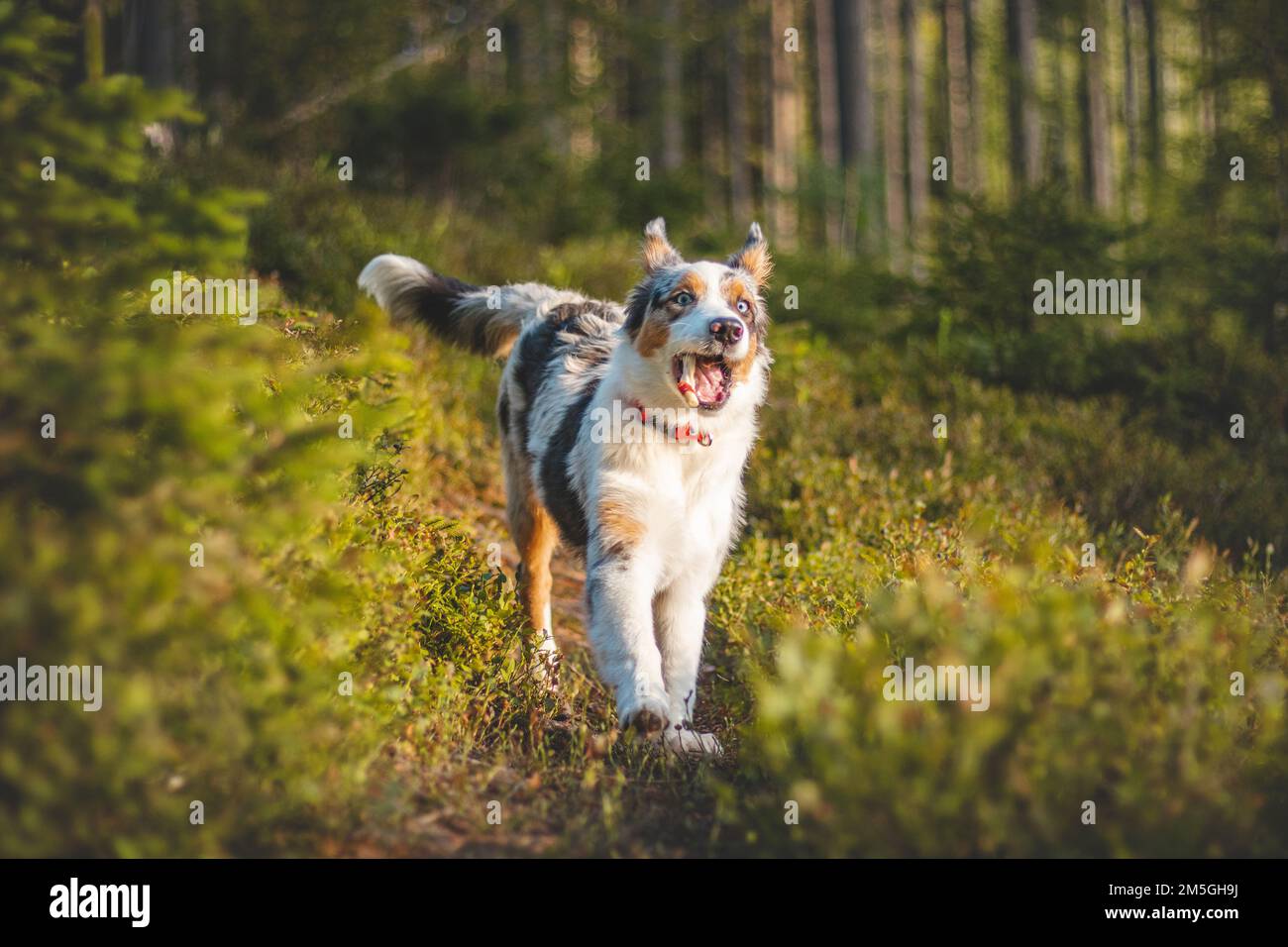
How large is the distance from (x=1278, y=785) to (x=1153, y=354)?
22.3 feet

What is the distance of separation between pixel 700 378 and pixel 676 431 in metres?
0.27

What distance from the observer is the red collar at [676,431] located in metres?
4.81

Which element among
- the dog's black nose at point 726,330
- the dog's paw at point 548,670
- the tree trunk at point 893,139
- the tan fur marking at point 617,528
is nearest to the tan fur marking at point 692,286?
the dog's black nose at point 726,330

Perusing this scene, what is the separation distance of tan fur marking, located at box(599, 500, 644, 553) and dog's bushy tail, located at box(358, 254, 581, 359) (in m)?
1.87

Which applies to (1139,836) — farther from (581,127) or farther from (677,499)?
(581,127)

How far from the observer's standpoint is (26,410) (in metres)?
2.72

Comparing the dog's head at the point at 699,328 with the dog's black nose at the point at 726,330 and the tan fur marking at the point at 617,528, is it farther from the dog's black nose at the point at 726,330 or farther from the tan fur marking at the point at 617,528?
the tan fur marking at the point at 617,528

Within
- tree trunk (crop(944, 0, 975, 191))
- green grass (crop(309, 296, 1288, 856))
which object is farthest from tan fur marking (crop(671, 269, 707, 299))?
tree trunk (crop(944, 0, 975, 191))

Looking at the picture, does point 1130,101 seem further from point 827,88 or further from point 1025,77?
point 1025,77

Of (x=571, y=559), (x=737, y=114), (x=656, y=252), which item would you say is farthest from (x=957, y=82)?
(x=571, y=559)

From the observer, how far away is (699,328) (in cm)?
466

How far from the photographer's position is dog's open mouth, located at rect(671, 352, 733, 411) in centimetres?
476

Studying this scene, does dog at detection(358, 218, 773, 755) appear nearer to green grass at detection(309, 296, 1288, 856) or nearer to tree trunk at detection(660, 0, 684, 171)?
green grass at detection(309, 296, 1288, 856)
